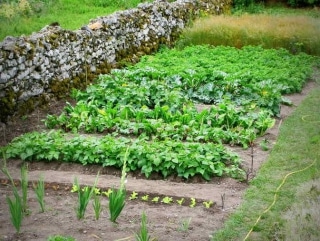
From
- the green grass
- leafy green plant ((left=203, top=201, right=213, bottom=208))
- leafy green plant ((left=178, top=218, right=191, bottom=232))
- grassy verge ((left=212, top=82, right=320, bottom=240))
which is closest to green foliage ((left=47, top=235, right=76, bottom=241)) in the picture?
leafy green plant ((left=178, top=218, right=191, bottom=232))

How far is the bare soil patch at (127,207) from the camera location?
5.54 meters

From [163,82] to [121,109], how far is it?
5.69 feet

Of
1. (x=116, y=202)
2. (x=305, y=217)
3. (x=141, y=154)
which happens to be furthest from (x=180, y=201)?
(x=305, y=217)

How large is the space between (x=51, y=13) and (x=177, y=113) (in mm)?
9980

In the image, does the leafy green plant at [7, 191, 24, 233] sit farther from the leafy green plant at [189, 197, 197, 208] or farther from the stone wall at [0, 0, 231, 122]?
the stone wall at [0, 0, 231, 122]

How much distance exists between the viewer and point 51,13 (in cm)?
1758

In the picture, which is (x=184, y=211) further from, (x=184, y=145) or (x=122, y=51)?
(x=122, y=51)

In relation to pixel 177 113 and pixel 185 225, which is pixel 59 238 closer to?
pixel 185 225

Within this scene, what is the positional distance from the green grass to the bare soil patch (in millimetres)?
7328

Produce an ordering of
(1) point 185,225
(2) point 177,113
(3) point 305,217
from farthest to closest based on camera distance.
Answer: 1. (2) point 177,113
2. (1) point 185,225
3. (3) point 305,217

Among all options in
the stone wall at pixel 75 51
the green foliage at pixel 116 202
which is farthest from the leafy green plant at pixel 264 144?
the stone wall at pixel 75 51

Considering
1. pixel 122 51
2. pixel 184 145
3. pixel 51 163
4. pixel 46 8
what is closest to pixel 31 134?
pixel 51 163

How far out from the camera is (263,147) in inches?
309

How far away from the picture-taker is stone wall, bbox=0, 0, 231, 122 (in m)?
9.03
